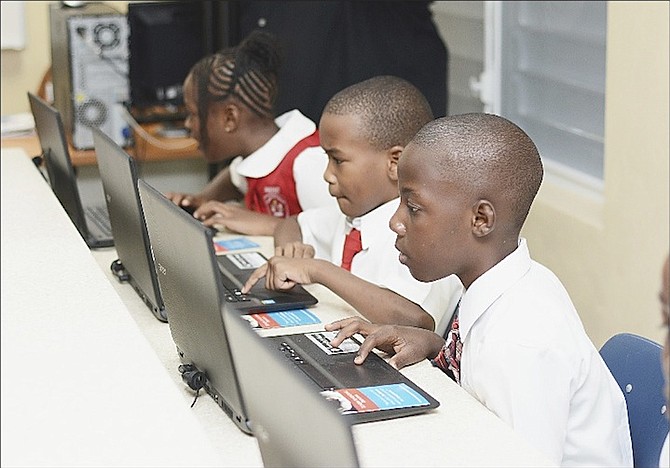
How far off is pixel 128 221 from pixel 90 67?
5.64 feet

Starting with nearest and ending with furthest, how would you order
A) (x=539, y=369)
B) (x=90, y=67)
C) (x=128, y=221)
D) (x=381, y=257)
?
1. (x=539, y=369)
2. (x=128, y=221)
3. (x=381, y=257)
4. (x=90, y=67)

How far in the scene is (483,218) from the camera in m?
1.68

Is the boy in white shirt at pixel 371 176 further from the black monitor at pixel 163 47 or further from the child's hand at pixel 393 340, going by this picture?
the black monitor at pixel 163 47

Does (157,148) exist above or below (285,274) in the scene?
below

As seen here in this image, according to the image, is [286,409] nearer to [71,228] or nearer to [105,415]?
[105,415]

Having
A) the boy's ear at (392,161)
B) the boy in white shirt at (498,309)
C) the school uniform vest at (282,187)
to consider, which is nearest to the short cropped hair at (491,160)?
the boy in white shirt at (498,309)

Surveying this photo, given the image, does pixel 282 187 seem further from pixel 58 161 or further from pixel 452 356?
pixel 452 356

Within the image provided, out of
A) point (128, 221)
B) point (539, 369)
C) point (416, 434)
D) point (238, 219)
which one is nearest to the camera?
point (416, 434)

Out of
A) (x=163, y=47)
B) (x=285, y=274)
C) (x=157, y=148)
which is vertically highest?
(x=163, y=47)

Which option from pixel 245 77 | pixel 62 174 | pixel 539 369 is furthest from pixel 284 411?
pixel 245 77

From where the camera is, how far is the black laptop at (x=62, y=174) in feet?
7.62

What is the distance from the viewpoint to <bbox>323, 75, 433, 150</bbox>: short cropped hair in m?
2.13

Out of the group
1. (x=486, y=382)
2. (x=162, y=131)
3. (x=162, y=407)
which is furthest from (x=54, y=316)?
(x=162, y=131)

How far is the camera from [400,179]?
1748 millimetres
